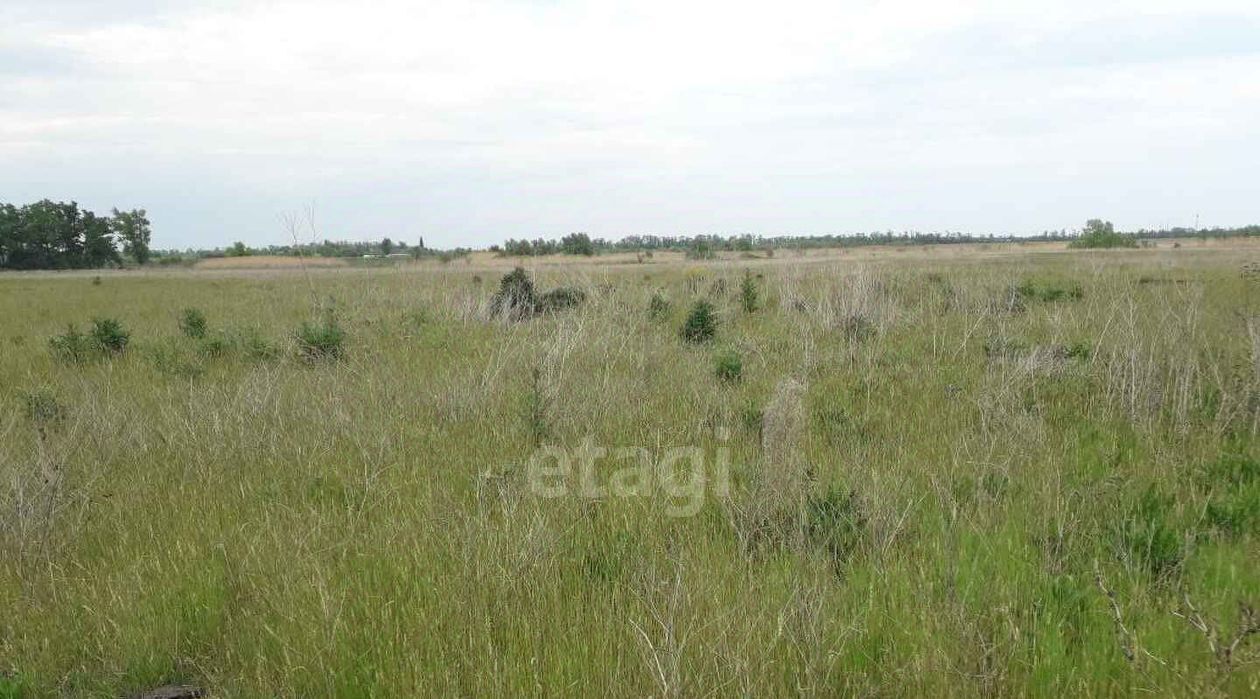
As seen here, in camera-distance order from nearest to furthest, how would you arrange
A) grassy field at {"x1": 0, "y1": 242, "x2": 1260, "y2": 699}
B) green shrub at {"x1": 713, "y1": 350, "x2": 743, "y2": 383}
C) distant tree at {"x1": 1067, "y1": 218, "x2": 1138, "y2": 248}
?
1. grassy field at {"x1": 0, "y1": 242, "x2": 1260, "y2": 699}
2. green shrub at {"x1": 713, "y1": 350, "x2": 743, "y2": 383}
3. distant tree at {"x1": 1067, "y1": 218, "x2": 1138, "y2": 248}

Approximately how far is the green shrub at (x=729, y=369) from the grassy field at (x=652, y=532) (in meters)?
0.02

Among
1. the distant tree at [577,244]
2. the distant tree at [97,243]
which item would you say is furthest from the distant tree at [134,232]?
the distant tree at [577,244]

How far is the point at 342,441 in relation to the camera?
5.14m

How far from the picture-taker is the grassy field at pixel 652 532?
258cm

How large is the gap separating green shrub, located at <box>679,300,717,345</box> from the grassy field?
2107 millimetres

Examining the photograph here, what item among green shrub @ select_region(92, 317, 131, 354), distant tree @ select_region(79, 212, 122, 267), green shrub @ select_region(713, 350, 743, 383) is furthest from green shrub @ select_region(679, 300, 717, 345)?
distant tree @ select_region(79, 212, 122, 267)

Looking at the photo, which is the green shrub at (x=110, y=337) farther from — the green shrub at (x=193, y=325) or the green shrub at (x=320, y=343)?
the green shrub at (x=320, y=343)

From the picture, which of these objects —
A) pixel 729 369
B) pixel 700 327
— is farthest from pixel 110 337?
pixel 729 369

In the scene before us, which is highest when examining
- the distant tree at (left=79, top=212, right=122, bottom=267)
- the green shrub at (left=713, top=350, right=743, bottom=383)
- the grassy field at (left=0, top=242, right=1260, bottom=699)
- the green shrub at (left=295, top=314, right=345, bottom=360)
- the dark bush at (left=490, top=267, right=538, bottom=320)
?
the distant tree at (left=79, top=212, right=122, bottom=267)

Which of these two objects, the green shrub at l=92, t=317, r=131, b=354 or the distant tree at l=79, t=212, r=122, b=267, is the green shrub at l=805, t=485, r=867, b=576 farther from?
the distant tree at l=79, t=212, r=122, b=267

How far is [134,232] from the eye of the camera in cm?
7531

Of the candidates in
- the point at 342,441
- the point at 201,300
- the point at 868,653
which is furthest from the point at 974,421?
the point at 201,300

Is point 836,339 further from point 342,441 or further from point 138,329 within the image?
point 138,329

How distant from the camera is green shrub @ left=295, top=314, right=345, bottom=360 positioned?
27.6 feet
